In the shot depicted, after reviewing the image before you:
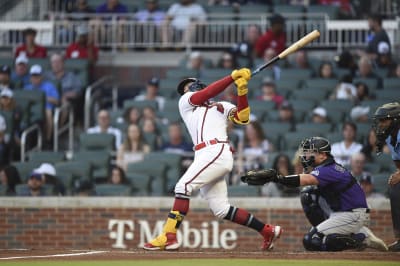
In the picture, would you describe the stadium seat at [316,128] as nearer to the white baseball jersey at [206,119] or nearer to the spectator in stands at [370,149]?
the spectator in stands at [370,149]

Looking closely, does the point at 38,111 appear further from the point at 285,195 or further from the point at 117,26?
the point at 285,195

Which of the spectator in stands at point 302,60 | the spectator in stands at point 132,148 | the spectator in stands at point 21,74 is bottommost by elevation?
the spectator in stands at point 132,148

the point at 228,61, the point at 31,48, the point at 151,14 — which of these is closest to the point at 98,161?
the point at 228,61

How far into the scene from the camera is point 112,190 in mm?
16703

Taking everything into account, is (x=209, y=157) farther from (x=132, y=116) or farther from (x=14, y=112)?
(x=14, y=112)

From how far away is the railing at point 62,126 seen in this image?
18.7 m

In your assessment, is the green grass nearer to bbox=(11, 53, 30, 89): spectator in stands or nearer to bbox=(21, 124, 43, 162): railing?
bbox=(21, 124, 43, 162): railing

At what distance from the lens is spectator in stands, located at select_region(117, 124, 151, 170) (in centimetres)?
1733

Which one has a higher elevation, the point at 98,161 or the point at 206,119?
the point at 206,119

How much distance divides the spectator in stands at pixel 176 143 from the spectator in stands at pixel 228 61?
1861 mm

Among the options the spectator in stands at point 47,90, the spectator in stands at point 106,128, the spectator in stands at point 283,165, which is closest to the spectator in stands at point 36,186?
the spectator in stands at point 106,128

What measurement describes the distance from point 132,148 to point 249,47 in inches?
126

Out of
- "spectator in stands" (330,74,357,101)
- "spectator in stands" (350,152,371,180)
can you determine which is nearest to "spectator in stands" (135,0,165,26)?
"spectator in stands" (330,74,357,101)

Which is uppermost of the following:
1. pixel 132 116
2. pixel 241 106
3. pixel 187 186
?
pixel 241 106
